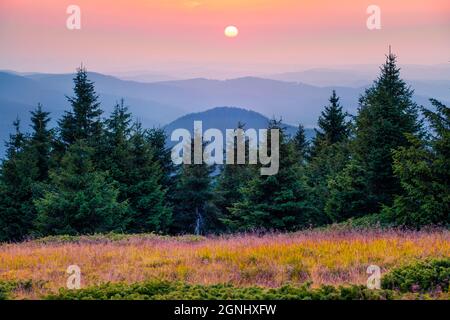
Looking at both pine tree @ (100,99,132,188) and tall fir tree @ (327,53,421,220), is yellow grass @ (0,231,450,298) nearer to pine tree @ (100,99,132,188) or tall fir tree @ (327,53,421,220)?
tall fir tree @ (327,53,421,220)

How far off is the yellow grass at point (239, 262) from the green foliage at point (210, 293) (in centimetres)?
106

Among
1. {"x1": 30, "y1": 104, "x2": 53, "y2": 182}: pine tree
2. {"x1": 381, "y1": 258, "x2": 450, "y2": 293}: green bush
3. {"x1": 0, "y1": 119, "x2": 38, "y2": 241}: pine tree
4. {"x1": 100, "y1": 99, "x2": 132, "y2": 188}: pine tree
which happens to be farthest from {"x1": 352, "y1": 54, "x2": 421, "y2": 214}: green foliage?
{"x1": 30, "y1": 104, "x2": 53, "y2": 182}: pine tree

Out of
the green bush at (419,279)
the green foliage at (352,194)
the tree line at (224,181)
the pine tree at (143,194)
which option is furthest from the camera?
the pine tree at (143,194)

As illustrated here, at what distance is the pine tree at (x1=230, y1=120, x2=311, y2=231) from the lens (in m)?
24.2

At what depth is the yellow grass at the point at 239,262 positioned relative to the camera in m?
9.20

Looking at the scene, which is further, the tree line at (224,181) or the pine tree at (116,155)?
the pine tree at (116,155)

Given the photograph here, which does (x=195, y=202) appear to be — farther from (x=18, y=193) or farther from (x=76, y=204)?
(x=76, y=204)

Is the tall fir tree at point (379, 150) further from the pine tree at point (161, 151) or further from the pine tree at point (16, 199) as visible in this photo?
the pine tree at point (16, 199)

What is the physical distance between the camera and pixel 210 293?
7438mm

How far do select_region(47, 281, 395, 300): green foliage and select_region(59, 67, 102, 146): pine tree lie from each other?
2981 cm

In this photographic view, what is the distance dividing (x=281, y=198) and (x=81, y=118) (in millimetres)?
20830

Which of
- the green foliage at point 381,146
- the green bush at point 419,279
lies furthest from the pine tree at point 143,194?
the green bush at point 419,279
